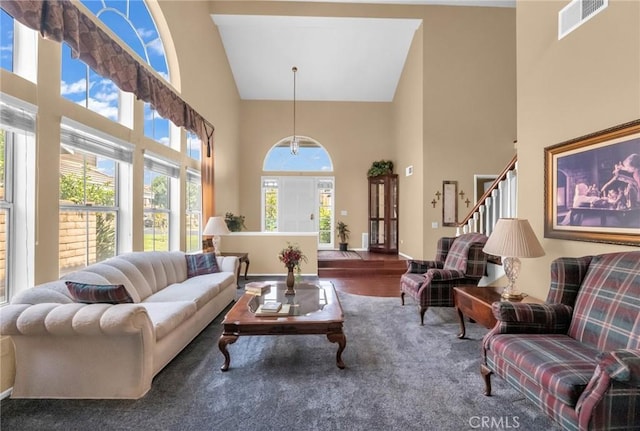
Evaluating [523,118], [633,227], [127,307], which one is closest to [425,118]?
[523,118]

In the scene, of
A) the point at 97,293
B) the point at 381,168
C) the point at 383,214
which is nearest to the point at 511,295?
the point at 97,293

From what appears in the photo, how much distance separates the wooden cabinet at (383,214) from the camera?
7.34 meters

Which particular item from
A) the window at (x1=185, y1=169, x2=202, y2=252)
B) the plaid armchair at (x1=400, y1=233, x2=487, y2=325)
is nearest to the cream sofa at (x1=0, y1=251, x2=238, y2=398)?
the plaid armchair at (x1=400, y1=233, x2=487, y2=325)

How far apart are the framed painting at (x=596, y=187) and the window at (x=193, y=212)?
16.5ft

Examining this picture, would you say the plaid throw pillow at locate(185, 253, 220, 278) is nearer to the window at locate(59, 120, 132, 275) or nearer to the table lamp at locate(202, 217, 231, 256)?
the table lamp at locate(202, 217, 231, 256)

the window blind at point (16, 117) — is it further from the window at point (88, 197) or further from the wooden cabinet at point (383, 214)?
the wooden cabinet at point (383, 214)

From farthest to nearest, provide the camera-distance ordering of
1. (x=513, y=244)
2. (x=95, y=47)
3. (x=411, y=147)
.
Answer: (x=411, y=147), (x=95, y=47), (x=513, y=244)

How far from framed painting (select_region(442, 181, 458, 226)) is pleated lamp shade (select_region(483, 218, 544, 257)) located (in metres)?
3.32

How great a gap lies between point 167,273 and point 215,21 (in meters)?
5.08

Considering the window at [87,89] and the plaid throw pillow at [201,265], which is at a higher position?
the window at [87,89]

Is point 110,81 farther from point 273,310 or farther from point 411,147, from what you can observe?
point 411,147

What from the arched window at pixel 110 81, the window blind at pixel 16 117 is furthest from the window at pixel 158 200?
the window blind at pixel 16 117

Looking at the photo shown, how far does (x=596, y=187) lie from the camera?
89.8 inches

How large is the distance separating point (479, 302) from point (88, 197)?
390 cm
